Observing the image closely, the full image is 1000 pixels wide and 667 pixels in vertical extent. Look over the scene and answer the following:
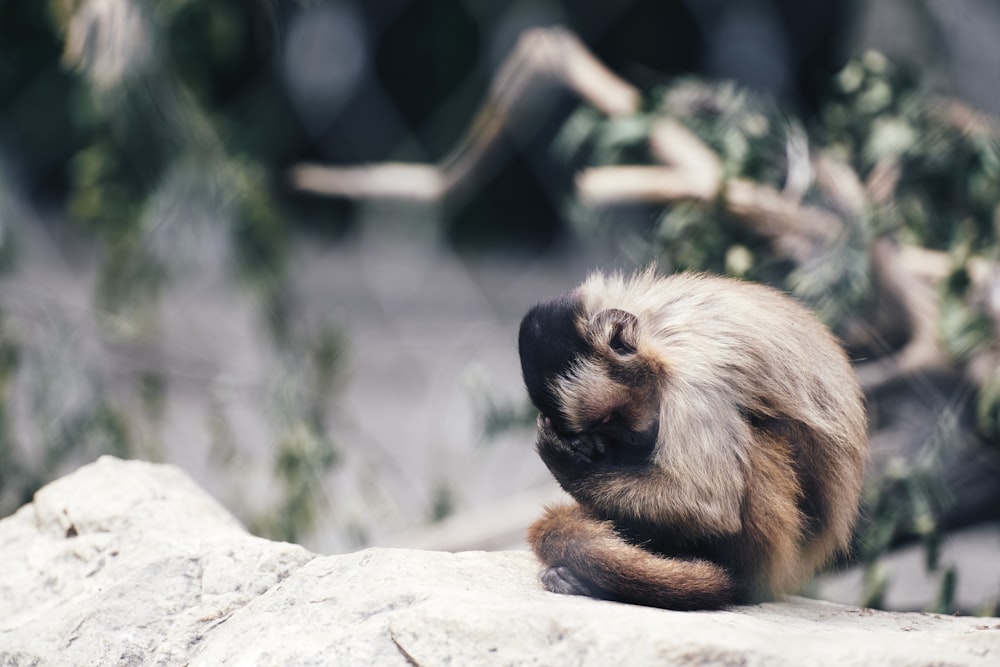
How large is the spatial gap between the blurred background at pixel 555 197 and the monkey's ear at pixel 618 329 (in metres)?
0.63

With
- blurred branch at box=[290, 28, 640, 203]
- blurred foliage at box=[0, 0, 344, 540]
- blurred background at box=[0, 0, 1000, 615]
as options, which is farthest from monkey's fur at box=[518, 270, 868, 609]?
blurred branch at box=[290, 28, 640, 203]

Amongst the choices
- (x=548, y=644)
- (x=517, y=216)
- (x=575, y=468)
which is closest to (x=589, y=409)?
(x=575, y=468)

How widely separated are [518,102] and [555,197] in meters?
0.81

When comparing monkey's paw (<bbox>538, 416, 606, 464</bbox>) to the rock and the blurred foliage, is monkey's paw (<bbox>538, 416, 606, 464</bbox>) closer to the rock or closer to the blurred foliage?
the rock

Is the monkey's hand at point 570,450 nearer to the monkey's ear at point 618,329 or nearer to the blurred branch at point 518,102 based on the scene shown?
the monkey's ear at point 618,329

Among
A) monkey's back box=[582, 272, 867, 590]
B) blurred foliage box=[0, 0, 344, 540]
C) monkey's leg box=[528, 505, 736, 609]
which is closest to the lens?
monkey's leg box=[528, 505, 736, 609]

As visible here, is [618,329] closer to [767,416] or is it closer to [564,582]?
[767,416]

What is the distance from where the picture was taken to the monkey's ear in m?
1.60

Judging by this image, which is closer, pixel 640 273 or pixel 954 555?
pixel 640 273

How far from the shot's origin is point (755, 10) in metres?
2.54

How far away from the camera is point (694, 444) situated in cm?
149

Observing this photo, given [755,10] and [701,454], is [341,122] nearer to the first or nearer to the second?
[755,10]

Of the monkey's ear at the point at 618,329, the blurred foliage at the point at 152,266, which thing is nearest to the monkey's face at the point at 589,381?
the monkey's ear at the point at 618,329

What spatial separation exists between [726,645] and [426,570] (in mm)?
371
